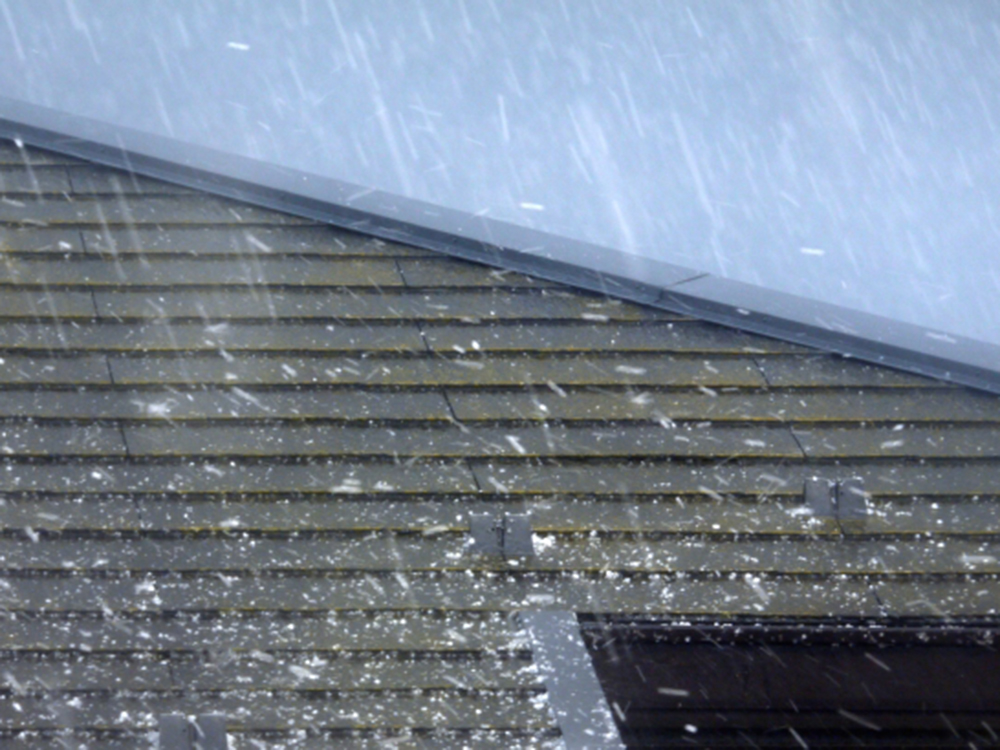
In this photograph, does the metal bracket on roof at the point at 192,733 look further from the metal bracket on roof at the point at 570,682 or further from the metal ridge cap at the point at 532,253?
the metal ridge cap at the point at 532,253

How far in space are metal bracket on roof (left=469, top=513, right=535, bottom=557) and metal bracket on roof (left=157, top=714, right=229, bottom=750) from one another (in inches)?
51.4

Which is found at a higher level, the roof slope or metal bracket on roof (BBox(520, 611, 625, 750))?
the roof slope

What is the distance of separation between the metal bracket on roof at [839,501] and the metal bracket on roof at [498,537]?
1232mm

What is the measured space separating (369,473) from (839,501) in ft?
6.43

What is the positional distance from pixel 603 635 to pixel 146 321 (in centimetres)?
255

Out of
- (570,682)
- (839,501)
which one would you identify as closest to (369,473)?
(570,682)

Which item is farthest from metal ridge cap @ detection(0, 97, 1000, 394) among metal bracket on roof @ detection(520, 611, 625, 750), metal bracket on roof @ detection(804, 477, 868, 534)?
metal bracket on roof @ detection(520, 611, 625, 750)

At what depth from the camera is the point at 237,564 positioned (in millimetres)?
5414

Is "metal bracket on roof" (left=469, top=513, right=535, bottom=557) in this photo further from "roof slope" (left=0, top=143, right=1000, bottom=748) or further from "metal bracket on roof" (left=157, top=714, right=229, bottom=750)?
"metal bracket on roof" (left=157, top=714, right=229, bottom=750)

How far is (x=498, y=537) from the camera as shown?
18.2 feet

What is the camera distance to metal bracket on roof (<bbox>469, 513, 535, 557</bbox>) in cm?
555

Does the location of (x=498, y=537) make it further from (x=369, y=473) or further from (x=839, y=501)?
(x=839, y=501)

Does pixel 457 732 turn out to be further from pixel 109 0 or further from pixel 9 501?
pixel 109 0

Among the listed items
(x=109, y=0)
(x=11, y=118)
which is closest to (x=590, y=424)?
(x=11, y=118)
